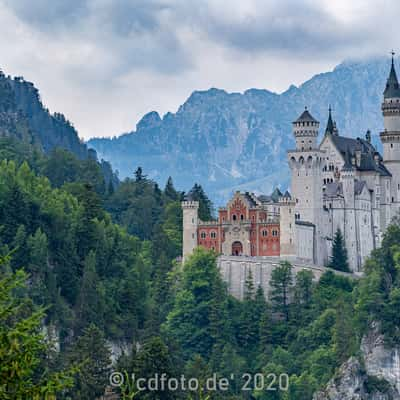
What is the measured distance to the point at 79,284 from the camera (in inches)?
3750

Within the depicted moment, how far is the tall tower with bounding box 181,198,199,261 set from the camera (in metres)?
112

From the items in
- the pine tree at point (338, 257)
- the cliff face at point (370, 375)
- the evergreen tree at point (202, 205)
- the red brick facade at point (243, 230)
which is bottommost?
Result: the cliff face at point (370, 375)

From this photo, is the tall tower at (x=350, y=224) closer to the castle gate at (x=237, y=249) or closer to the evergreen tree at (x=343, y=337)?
the castle gate at (x=237, y=249)

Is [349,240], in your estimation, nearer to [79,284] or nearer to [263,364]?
[263,364]

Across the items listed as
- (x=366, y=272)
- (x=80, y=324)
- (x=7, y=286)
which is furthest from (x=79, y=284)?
(x=7, y=286)

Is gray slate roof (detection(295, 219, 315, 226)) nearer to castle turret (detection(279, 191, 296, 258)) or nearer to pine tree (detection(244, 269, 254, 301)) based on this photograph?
castle turret (detection(279, 191, 296, 258))

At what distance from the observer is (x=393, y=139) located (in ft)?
397

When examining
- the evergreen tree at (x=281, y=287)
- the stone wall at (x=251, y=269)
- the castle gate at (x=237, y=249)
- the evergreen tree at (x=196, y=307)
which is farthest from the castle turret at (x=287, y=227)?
the evergreen tree at (x=196, y=307)

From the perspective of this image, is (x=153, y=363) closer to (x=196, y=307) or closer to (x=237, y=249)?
(x=196, y=307)

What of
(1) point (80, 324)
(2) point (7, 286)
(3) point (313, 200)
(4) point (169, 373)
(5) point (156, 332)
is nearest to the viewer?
(2) point (7, 286)

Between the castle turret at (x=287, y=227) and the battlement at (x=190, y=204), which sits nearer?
the castle turret at (x=287, y=227)

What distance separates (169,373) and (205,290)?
109ft

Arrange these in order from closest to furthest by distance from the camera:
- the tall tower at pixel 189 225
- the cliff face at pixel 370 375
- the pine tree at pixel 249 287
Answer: the cliff face at pixel 370 375
the pine tree at pixel 249 287
the tall tower at pixel 189 225

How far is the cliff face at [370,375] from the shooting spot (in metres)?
101
